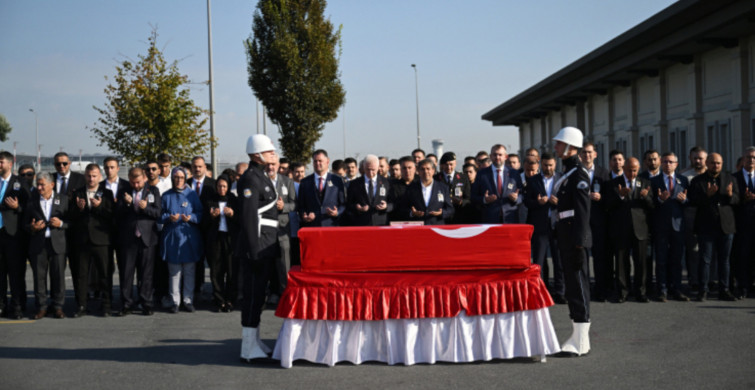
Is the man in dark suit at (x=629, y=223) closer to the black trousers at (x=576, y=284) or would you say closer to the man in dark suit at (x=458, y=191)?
the man in dark suit at (x=458, y=191)

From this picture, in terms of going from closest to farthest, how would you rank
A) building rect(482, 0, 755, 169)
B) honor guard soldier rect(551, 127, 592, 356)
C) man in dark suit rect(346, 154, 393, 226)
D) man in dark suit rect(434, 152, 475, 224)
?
honor guard soldier rect(551, 127, 592, 356), man in dark suit rect(346, 154, 393, 226), man in dark suit rect(434, 152, 475, 224), building rect(482, 0, 755, 169)

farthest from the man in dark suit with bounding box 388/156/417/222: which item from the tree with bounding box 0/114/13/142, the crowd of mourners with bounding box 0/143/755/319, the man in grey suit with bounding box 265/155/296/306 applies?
the tree with bounding box 0/114/13/142

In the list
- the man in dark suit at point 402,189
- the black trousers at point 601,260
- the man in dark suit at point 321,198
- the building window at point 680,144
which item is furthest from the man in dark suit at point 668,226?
the building window at point 680,144

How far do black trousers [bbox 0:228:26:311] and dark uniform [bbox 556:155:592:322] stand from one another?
729 centimetres

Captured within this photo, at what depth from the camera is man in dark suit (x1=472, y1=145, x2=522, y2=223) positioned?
11414 mm

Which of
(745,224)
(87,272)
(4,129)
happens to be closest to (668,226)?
(745,224)

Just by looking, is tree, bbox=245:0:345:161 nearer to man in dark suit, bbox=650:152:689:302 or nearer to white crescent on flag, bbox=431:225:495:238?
man in dark suit, bbox=650:152:689:302

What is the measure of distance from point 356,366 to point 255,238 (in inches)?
61.8

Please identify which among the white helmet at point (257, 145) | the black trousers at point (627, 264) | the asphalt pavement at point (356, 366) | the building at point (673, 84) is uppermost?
the building at point (673, 84)

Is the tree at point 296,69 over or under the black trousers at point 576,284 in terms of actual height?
over

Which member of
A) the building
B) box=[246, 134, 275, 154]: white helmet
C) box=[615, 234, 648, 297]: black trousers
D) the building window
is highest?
the building

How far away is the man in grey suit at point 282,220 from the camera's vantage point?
802cm

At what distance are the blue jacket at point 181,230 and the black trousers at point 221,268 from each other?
213mm

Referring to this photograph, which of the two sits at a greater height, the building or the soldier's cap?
the building
